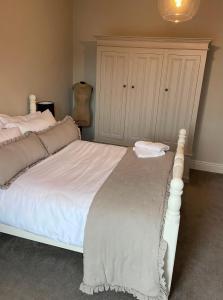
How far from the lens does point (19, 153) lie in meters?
2.14

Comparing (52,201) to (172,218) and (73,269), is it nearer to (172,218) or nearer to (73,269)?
(73,269)

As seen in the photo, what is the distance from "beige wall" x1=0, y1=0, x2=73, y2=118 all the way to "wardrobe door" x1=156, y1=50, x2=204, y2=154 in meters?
1.51

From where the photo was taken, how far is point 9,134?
2373 mm

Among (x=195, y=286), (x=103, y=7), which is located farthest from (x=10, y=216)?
(x=103, y=7)

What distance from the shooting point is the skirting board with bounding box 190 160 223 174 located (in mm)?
4055

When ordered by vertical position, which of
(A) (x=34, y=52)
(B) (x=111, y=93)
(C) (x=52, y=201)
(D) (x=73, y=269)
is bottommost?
(D) (x=73, y=269)

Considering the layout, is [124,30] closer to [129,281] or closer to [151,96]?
[151,96]

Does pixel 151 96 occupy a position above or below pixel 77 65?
below

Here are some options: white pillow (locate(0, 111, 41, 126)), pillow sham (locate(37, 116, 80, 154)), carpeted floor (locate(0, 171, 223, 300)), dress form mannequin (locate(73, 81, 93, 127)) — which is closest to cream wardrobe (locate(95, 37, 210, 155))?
dress form mannequin (locate(73, 81, 93, 127))

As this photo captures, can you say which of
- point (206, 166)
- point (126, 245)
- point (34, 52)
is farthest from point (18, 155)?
point (206, 166)

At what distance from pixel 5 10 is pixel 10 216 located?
204cm

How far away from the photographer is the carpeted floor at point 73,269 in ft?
5.99

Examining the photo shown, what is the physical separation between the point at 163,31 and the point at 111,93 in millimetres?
1131

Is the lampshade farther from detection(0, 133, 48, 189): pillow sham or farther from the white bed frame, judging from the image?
detection(0, 133, 48, 189): pillow sham
